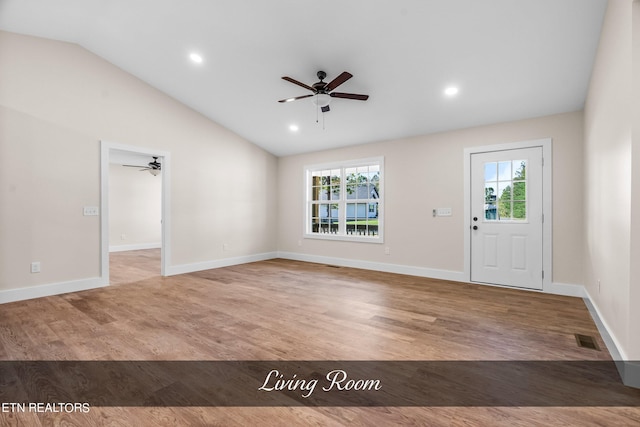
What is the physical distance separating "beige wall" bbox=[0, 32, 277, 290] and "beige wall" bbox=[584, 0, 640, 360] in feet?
18.8

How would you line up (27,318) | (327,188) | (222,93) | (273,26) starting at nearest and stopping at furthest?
(27,318)
(273,26)
(222,93)
(327,188)

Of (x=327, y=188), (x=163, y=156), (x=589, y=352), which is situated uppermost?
(x=163, y=156)

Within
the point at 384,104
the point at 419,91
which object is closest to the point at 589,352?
the point at 419,91

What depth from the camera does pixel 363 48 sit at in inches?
134

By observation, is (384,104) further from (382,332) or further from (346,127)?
(382,332)

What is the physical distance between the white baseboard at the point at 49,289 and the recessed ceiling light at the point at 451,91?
564 centimetres

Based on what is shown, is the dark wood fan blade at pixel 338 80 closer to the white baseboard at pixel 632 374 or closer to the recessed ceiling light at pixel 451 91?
the recessed ceiling light at pixel 451 91

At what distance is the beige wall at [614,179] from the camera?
1.93 metres

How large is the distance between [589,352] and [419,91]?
11.0 feet

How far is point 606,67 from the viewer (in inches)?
101

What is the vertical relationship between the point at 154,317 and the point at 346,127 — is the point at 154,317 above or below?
below

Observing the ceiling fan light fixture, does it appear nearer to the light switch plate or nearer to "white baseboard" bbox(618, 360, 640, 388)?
the light switch plate

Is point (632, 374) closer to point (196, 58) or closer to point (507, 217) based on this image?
point (507, 217)

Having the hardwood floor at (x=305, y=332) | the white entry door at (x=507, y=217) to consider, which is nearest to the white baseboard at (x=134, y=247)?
the hardwood floor at (x=305, y=332)
